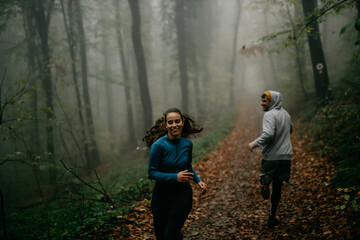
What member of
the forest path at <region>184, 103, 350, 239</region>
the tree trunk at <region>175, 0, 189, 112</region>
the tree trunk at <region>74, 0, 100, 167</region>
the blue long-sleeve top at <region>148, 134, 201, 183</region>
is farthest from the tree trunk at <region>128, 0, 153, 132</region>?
the blue long-sleeve top at <region>148, 134, 201, 183</region>

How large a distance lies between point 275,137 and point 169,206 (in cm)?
248

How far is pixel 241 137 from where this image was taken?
44.4ft

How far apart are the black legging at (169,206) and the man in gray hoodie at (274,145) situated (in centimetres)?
182

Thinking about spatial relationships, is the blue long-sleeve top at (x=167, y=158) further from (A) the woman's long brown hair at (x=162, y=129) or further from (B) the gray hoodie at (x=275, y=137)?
(B) the gray hoodie at (x=275, y=137)

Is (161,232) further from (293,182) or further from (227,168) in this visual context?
(227,168)

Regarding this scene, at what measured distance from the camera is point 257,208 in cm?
550

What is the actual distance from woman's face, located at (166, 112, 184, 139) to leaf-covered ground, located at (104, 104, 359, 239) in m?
2.47

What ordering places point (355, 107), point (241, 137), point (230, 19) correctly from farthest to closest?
1. point (230, 19)
2. point (241, 137)
3. point (355, 107)

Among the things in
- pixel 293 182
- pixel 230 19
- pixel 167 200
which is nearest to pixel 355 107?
pixel 293 182

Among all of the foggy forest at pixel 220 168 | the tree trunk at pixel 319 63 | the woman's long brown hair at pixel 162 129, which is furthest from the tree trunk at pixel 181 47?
the woman's long brown hair at pixel 162 129

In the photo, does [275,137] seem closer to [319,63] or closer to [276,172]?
[276,172]

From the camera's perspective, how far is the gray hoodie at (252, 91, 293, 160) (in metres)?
4.18

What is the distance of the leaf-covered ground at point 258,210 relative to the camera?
4145 millimetres

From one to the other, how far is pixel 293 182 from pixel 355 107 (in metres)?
3.87
